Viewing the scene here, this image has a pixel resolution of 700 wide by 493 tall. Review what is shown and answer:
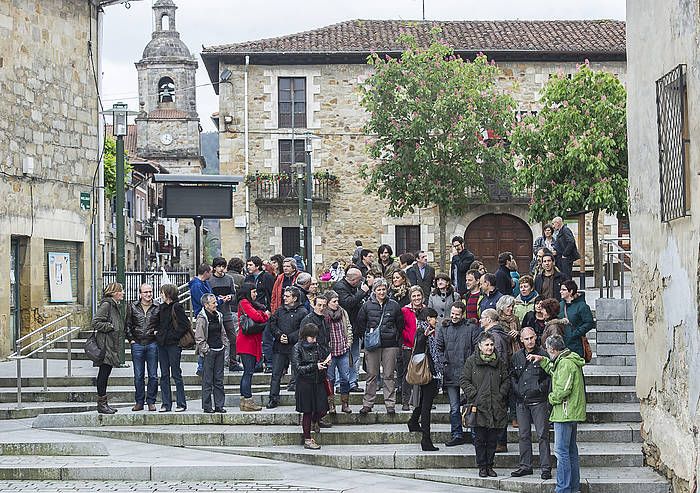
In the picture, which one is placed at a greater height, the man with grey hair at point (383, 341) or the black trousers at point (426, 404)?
the man with grey hair at point (383, 341)

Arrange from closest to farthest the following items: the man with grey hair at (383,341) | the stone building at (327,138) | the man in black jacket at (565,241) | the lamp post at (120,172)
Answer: the man with grey hair at (383,341) → the man in black jacket at (565,241) → the lamp post at (120,172) → the stone building at (327,138)

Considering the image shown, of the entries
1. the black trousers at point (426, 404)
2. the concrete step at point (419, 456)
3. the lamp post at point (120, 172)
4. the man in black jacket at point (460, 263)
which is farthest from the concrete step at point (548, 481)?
the lamp post at point (120, 172)

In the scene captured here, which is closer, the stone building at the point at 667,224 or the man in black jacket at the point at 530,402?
the stone building at the point at 667,224

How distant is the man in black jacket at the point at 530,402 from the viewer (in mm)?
11773

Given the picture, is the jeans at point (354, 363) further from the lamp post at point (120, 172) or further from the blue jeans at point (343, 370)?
the lamp post at point (120, 172)

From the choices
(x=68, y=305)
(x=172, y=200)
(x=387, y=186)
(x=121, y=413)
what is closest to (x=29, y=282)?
(x=68, y=305)

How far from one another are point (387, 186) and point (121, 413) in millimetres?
19382

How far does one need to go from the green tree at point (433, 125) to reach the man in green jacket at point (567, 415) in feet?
69.5

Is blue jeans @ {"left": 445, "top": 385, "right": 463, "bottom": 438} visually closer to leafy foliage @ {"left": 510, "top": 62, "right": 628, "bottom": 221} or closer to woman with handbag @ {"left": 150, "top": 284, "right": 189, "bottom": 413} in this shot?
woman with handbag @ {"left": 150, "top": 284, "right": 189, "bottom": 413}

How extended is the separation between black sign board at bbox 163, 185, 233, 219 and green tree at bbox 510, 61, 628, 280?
8.79 metres

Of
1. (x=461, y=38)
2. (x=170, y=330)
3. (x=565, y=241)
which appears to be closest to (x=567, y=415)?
(x=170, y=330)

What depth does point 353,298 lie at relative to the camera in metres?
15.4

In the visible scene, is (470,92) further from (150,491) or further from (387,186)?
(150,491)

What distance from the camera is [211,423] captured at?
47.3 ft
